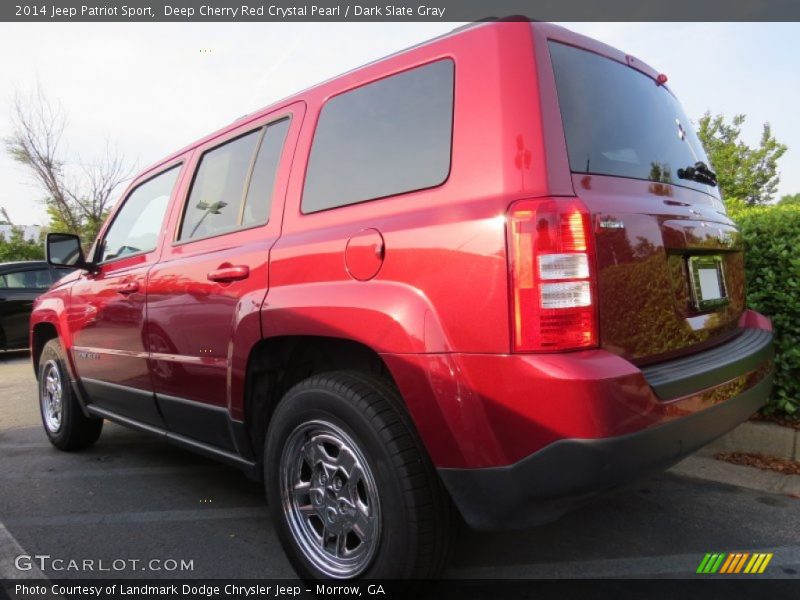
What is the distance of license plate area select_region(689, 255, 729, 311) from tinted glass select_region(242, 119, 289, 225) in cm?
174

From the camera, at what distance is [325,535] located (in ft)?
7.25

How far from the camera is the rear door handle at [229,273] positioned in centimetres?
247

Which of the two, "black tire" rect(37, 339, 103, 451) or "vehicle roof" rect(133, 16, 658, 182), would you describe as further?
"black tire" rect(37, 339, 103, 451)

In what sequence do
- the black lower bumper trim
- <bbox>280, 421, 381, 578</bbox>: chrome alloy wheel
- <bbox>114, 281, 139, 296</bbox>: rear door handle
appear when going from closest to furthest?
the black lower bumper trim < <bbox>280, 421, 381, 578</bbox>: chrome alloy wheel < <bbox>114, 281, 139, 296</bbox>: rear door handle

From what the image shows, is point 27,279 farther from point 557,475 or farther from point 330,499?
point 557,475

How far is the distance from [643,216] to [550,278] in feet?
1.61

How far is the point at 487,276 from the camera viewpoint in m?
1.69

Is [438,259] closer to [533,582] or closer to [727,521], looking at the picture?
[533,582]

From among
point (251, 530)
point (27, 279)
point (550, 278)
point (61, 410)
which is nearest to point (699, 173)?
point (550, 278)

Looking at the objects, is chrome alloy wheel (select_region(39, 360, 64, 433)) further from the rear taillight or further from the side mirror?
the rear taillight

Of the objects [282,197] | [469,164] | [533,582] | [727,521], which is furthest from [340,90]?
[727,521]

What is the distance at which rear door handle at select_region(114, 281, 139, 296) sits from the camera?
10.6ft

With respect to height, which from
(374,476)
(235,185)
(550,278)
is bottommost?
(374,476)

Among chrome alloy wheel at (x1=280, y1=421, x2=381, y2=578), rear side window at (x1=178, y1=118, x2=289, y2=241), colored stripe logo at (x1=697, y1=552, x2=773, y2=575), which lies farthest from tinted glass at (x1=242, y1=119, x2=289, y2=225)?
colored stripe logo at (x1=697, y1=552, x2=773, y2=575)
